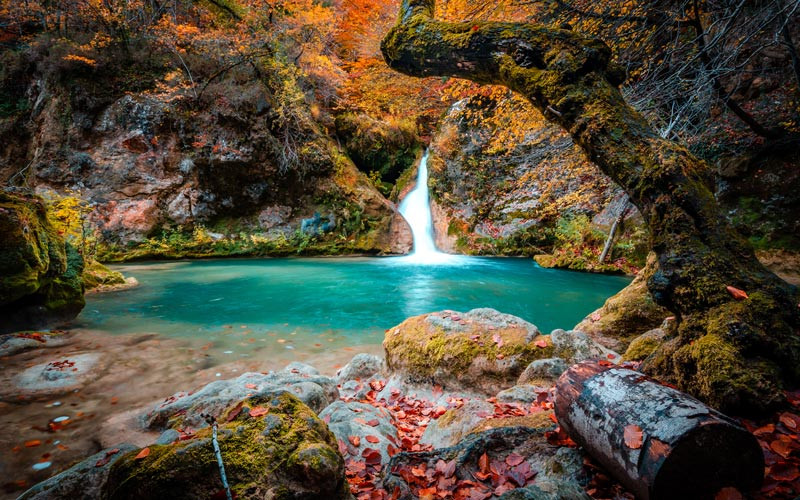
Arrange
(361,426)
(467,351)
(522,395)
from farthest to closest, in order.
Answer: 1. (467,351)
2. (522,395)
3. (361,426)

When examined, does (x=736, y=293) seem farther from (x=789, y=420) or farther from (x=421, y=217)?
(x=421, y=217)

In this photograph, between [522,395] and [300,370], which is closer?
[522,395]

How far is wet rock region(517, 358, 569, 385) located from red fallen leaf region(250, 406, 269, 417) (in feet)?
7.50

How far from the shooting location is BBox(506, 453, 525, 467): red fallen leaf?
1761 millimetres

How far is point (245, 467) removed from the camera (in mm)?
1493

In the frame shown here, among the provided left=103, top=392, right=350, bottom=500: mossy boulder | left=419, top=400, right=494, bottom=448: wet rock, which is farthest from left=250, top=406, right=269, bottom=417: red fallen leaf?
left=419, top=400, right=494, bottom=448: wet rock

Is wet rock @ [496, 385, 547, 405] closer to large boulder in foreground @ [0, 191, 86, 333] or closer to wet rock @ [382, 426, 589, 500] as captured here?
wet rock @ [382, 426, 589, 500]

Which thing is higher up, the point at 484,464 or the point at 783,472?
the point at 783,472

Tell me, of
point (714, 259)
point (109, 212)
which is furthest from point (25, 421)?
point (109, 212)

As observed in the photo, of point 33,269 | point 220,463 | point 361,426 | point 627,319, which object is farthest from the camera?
point 33,269

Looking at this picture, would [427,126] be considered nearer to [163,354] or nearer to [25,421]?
[163,354]

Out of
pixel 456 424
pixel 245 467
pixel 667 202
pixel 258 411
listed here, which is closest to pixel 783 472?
pixel 667 202

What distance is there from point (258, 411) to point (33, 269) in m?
5.57

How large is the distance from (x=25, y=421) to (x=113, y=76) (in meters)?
17.0
